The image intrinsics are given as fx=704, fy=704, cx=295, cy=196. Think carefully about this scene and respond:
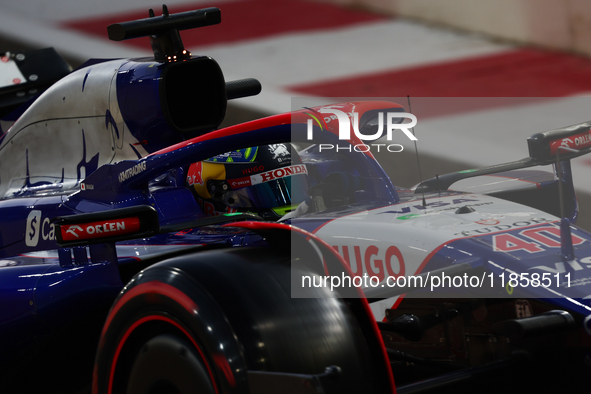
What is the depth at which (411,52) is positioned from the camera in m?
4.85

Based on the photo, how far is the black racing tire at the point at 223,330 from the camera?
3.52 ft

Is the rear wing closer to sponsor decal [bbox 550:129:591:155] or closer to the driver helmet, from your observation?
sponsor decal [bbox 550:129:591:155]

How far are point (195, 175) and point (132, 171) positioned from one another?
291 millimetres

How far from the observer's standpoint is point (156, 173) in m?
1.72

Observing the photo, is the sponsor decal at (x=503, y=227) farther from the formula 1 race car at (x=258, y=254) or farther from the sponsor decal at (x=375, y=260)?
the sponsor decal at (x=375, y=260)

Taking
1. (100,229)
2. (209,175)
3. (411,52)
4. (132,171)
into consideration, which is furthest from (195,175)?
(411,52)

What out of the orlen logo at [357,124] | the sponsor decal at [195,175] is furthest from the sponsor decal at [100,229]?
the sponsor decal at [195,175]

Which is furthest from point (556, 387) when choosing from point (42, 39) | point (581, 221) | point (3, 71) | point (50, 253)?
point (42, 39)

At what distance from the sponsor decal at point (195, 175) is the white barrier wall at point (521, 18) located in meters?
3.03

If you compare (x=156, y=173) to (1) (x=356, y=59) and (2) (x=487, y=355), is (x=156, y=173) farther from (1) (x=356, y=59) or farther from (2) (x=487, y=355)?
(1) (x=356, y=59)

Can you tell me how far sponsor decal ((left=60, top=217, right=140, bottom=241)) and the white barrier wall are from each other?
3.63 m

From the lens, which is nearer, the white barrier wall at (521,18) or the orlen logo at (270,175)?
the orlen logo at (270,175)

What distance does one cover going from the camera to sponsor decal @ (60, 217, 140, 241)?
1305 mm

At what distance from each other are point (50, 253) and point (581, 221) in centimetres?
220
